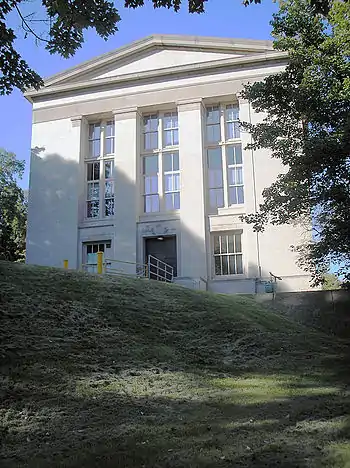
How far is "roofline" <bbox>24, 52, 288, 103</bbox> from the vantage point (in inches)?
1044

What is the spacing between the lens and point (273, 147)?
14984 mm

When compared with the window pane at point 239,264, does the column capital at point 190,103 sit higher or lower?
higher

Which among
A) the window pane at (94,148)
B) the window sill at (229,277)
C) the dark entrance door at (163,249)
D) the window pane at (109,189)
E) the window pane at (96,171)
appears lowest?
the window sill at (229,277)

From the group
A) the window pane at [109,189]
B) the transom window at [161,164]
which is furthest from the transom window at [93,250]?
the transom window at [161,164]

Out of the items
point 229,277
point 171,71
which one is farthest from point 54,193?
point 229,277

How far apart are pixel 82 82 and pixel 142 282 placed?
18.6 metres

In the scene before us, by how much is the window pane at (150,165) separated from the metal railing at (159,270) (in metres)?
4.97

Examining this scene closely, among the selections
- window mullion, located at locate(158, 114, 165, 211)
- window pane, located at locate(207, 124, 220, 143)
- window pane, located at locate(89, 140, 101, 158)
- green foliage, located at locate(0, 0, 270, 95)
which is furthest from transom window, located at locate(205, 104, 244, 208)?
green foliage, located at locate(0, 0, 270, 95)

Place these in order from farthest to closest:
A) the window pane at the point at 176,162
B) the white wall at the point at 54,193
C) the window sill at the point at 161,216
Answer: the white wall at the point at 54,193 < the window pane at the point at 176,162 < the window sill at the point at 161,216

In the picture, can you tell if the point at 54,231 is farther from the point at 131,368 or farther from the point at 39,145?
the point at 131,368

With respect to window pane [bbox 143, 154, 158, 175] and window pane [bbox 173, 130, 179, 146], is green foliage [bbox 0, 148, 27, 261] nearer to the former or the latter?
window pane [bbox 143, 154, 158, 175]

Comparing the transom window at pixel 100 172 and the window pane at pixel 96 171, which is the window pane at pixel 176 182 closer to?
the transom window at pixel 100 172

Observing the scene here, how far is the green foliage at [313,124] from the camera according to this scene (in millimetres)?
14273

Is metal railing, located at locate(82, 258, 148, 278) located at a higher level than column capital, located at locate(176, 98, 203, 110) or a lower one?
lower
